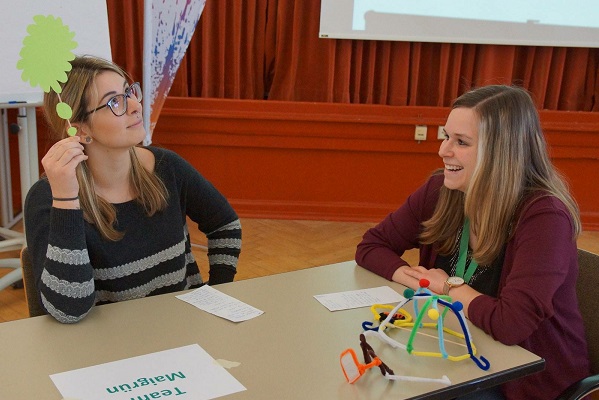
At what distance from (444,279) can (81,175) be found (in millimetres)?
980

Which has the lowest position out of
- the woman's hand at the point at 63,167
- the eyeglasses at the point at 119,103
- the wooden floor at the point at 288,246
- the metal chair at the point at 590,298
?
the wooden floor at the point at 288,246

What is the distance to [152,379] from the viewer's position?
1128 millimetres

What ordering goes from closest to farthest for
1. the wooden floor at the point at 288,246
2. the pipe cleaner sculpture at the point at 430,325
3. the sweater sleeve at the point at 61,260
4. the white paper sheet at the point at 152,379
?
the white paper sheet at the point at 152,379
the pipe cleaner sculpture at the point at 430,325
the sweater sleeve at the point at 61,260
the wooden floor at the point at 288,246

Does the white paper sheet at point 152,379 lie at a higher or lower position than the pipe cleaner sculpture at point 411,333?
lower

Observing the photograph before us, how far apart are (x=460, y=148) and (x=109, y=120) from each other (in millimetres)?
933

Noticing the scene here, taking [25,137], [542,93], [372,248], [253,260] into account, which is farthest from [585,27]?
[25,137]

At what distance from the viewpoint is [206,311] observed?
1414 millimetres

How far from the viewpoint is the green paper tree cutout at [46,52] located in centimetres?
137

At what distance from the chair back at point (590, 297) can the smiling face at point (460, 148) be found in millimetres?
361

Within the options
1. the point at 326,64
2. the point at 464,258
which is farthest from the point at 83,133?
the point at 326,64

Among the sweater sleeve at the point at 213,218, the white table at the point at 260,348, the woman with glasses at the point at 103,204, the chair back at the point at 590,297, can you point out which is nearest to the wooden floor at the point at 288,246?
the sweater sleeve at the point at 213,218

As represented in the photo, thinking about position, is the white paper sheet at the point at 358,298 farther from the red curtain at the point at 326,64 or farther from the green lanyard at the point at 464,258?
the red curtain at the point at 326,64

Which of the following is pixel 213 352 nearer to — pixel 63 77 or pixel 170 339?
pixel 170 339

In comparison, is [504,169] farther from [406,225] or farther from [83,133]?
[83,133]
